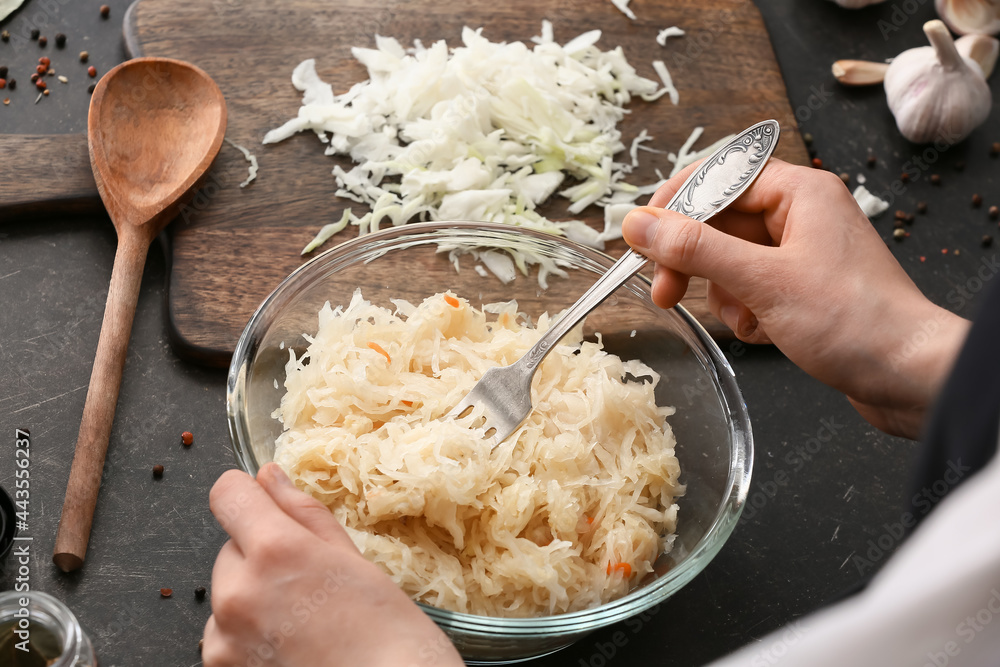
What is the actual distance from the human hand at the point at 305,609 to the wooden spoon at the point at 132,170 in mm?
862

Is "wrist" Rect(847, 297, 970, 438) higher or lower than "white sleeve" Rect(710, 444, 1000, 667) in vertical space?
lower

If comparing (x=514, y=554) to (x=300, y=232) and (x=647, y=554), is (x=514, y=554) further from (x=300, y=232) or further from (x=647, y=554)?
(x=300, y=232)

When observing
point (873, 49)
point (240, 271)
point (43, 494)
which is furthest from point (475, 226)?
point (873, 49)

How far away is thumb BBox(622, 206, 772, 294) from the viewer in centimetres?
176

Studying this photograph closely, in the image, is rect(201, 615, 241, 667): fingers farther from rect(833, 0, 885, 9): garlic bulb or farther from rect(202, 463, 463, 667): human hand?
rect(833, 0, 885, 9): garlic bulb

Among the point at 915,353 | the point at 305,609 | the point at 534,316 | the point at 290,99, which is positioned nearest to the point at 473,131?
the point at 290,99

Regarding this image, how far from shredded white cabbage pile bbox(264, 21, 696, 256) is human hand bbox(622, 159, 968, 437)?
2.80 feet

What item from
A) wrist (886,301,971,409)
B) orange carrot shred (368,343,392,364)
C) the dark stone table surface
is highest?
wrist (886,301,971,409)

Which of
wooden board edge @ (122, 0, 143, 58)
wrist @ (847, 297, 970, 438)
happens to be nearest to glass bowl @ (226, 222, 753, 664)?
wrist @ (847, 297, 970, 438)

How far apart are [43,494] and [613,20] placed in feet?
8.62

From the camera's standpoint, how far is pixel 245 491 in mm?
1397

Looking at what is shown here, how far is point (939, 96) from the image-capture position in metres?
2.99

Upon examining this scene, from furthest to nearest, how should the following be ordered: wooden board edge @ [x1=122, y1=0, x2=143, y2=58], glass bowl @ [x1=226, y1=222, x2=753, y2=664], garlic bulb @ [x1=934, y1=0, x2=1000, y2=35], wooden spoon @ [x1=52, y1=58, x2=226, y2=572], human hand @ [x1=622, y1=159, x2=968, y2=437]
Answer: garlic bulb @ [x1=934, y1=0, x2=1000, y2=35], wooden board edge @ [x1=122, y1=0, x2=143, y2=58], wooden spoon @ [x1=52, y1=58, x2=226, y2=572], human hand @ [x1=622, y1=159, x2=968, y2=437], glass bowl @ [x1=226, y1=222, x2=753, y2=664]

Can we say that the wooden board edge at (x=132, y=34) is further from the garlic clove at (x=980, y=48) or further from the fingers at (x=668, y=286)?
the garlic clove at (x=980, y=48)
